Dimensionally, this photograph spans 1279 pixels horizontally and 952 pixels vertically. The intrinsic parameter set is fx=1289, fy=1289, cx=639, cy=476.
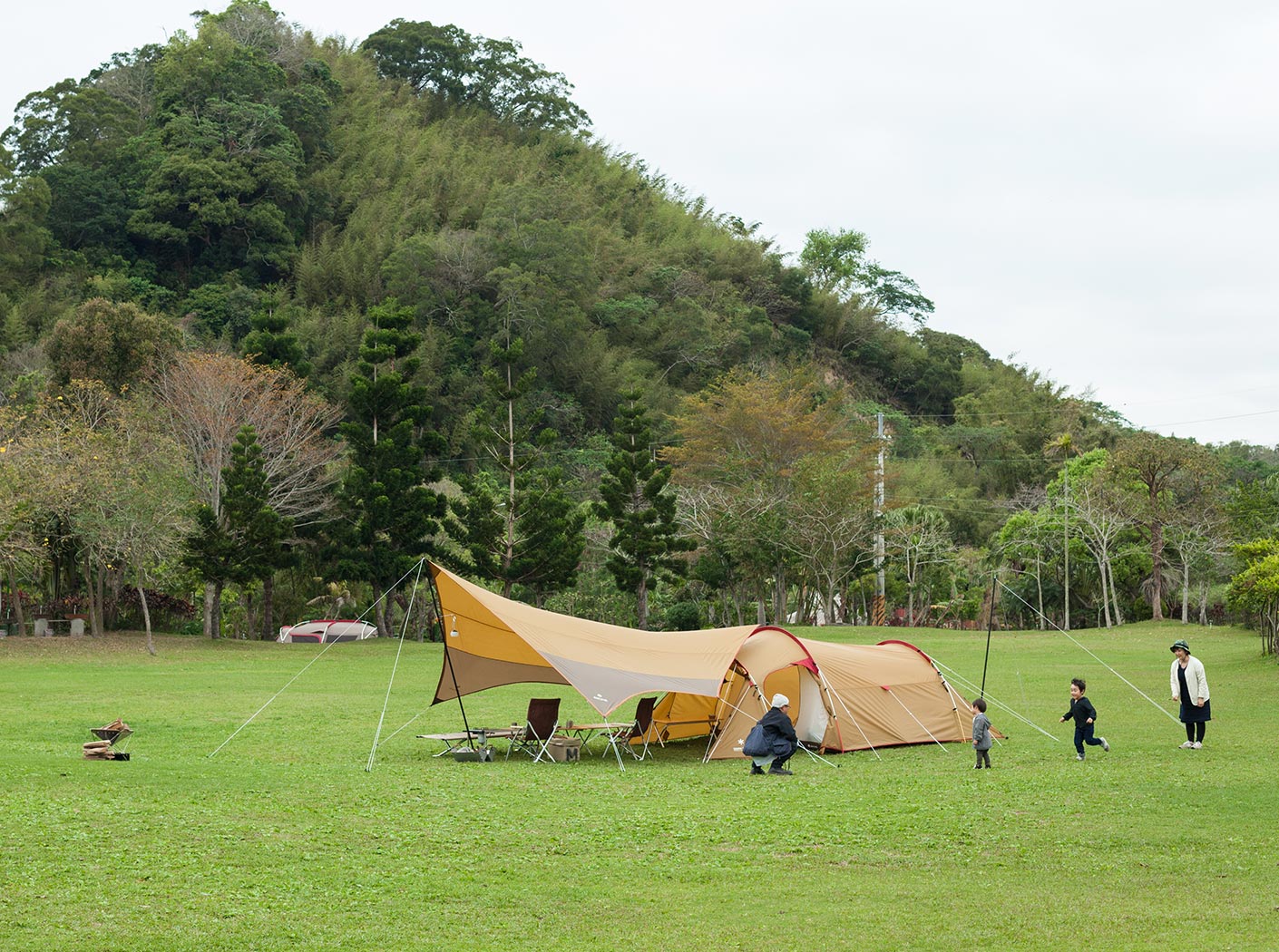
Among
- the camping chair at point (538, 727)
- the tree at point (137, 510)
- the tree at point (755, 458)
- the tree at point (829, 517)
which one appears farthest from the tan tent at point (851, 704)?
the tree at point (829, 517)

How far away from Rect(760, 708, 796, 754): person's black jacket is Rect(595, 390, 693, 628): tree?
23001 mm

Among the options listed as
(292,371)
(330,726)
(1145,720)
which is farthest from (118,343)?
(1145,720)

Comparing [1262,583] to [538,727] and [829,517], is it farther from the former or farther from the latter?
[829,517]

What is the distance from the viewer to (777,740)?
11.8 m

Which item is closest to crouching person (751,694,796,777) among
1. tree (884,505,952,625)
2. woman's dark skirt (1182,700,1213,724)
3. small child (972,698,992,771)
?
small child (972,698,992,771)

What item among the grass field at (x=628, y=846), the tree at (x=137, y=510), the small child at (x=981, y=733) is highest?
the tree at (x=137, y=510)

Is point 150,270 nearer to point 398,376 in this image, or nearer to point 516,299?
point 516,299

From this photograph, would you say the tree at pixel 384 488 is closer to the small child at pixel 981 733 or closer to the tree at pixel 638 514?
the tree at pixel 638 514

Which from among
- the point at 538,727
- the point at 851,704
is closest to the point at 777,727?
the point at 851,704

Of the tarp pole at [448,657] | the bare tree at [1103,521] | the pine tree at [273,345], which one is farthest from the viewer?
the bare tree at [1103,521]

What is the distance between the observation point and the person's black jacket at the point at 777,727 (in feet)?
38.6

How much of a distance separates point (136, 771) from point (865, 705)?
7.21 metres

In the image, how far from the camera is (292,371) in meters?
36.3

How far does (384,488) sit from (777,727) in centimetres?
2304
